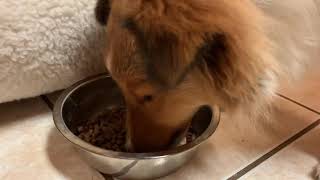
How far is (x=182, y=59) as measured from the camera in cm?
79

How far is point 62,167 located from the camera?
1.12m

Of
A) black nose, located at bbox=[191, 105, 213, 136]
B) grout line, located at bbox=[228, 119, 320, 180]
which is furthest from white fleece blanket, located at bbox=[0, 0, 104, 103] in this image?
grout line, located at bbox=[228, 119, 320, 180]

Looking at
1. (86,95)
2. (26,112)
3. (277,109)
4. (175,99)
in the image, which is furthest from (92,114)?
(277,109)

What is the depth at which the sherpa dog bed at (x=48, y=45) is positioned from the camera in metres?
1.19

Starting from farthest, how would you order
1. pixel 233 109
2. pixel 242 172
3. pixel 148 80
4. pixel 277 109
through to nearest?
pixel 277 109 → pixel 242 172 → pixel 233 109 → pixel 148 80

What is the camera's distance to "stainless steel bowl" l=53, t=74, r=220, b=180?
971mm

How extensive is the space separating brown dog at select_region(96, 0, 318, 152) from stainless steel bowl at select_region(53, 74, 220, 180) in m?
0.05

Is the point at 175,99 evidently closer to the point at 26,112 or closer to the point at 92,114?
the point at 92,114

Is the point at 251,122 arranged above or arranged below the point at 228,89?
below

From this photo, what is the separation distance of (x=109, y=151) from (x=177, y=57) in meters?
0.29

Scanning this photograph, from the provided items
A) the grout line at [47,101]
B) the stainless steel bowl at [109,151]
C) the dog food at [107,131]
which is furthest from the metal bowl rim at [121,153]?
the grout line at [47,101]

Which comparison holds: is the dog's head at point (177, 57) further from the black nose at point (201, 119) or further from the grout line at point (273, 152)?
the grout line at point (273, 152)

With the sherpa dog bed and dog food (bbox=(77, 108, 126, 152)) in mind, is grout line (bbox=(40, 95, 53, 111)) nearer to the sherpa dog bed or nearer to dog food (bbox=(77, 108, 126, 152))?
the sherpa dog bed

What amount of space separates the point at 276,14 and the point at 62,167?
0.63 meters
